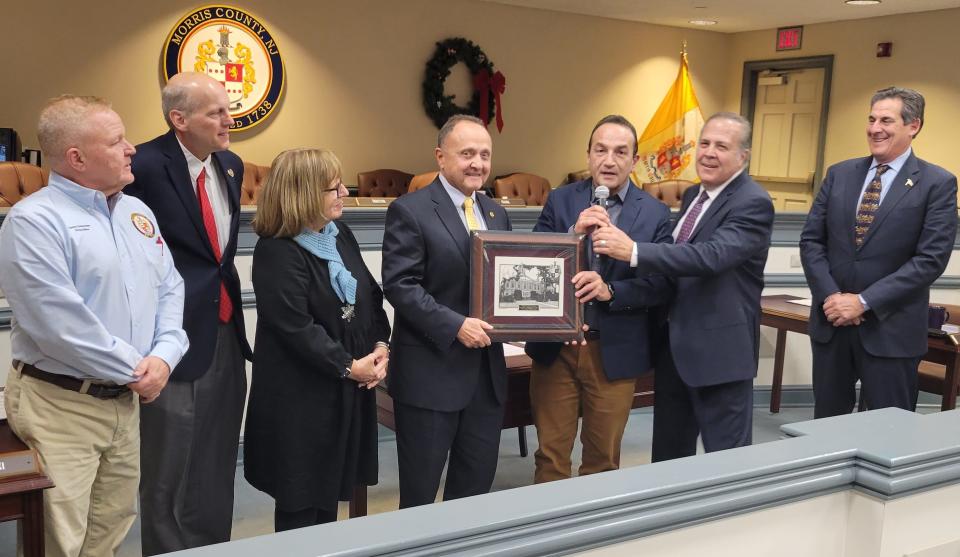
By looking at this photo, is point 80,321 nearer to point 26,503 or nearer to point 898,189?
point 26,503

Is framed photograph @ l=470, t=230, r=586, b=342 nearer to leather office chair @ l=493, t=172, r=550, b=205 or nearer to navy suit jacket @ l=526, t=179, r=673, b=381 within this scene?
navy suit jacket @ l=526, t=179, r=673, b=381

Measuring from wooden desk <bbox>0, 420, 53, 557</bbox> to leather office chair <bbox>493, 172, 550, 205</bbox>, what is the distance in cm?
631

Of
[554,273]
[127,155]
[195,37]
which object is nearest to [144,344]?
[127,155]

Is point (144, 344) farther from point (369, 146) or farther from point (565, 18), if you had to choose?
point (565, 18)

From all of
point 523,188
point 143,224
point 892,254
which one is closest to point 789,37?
point 523,188

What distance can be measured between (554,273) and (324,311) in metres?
0.64

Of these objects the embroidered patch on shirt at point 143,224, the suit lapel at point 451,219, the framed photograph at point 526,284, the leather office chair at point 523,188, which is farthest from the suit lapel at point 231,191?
the leather office chair at point 523,188

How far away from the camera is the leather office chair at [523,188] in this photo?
787 cm

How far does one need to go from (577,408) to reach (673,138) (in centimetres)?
696

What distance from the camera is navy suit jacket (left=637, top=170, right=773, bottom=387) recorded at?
2.44 meters

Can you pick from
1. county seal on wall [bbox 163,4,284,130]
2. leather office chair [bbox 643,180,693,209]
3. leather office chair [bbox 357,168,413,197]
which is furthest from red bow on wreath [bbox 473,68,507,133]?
leather office chair [bbox 643,180,693,209]

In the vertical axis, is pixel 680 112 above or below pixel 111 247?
above

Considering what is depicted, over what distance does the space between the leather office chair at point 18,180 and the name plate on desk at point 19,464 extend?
A: 118 inches

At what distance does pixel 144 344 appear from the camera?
192 cm
